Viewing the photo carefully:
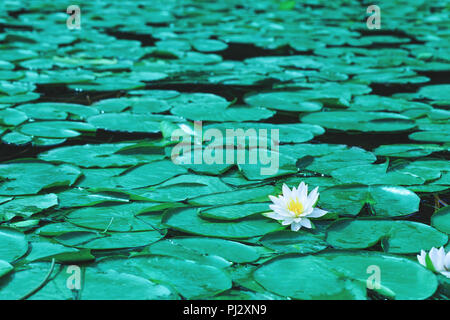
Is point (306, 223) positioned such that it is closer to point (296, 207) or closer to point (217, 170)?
point (296, 207)

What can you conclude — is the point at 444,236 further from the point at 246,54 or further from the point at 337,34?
the point at 337,34

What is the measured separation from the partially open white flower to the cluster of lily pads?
1 centimetres

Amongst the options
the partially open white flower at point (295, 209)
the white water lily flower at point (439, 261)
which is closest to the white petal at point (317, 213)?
the partially open white flower at point (295, 209)

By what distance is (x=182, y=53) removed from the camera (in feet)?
11.0

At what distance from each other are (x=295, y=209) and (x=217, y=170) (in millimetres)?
396

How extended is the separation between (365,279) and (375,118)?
1184 millimetres

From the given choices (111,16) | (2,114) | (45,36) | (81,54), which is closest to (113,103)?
(2,114)

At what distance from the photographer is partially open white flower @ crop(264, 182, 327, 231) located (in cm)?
133

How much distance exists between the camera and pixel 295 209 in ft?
4.38

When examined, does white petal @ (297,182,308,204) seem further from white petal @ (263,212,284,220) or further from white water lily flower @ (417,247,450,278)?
white water lily flower @ (417,247,450,278)

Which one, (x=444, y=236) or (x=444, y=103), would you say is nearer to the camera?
(x=444, y=236)

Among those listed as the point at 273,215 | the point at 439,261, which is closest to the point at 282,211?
the point at 273,215
